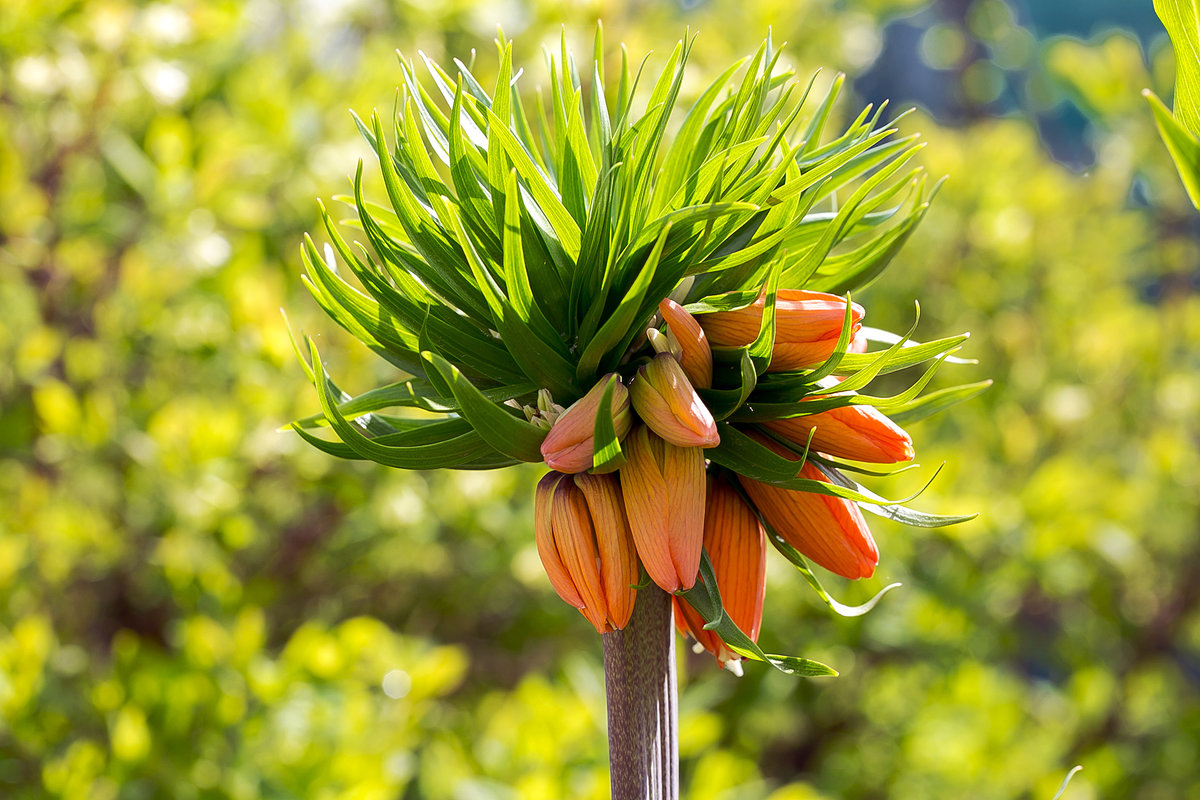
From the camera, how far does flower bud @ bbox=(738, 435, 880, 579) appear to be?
0.34m

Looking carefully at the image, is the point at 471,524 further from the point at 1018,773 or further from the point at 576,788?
the point at 1018,773

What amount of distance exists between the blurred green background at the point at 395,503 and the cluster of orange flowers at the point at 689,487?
818 mm

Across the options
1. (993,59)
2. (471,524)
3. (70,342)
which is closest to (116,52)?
(70,342)

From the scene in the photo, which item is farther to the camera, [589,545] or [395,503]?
[395,503]

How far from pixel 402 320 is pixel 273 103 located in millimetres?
1207

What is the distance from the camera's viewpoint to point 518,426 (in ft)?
1.07

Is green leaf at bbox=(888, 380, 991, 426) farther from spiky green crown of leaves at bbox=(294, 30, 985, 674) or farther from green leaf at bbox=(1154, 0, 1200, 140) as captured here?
green leaf at bbox=(1154, 0, 1200, 140)

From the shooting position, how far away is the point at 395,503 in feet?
3.99

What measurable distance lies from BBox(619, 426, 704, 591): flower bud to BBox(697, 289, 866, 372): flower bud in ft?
0.14

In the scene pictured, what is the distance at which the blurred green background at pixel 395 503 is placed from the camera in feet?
3.99

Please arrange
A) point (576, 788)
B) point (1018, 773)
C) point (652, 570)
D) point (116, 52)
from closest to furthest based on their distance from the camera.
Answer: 1. point (652, 570)
2. point (576, 788)
3. point (116, 52)
4. point (1018, 773)

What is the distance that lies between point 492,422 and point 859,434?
0.12 metres

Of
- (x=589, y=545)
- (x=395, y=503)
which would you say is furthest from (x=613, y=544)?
(x=395, y=503)

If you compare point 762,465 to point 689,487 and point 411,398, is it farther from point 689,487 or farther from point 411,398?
point 411,398
